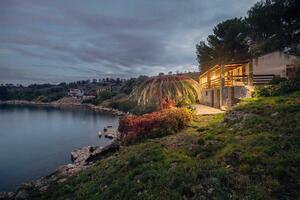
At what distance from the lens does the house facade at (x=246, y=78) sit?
20719mm

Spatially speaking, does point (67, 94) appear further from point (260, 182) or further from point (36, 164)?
point (260, 182)

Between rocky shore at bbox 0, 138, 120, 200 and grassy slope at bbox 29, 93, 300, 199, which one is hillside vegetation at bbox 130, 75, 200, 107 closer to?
rocky shore at bbox 0, 138, 120, 200

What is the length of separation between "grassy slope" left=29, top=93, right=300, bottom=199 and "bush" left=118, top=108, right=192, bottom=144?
3490 mm

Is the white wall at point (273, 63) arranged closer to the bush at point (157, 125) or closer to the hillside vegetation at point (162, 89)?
the hillside vegetation at point (162, 89)

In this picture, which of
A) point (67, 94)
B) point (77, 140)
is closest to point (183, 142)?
point (77, 140)

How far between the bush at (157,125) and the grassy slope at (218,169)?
11.5 feet

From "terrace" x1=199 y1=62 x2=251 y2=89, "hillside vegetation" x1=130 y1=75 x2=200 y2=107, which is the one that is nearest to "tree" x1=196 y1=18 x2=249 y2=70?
"terrace" x1=199 y1=62 x2=251 y2=89

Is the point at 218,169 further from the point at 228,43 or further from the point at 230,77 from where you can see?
the point at 228,43

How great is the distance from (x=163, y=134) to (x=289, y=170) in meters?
8.35

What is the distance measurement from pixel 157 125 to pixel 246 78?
12.0 m

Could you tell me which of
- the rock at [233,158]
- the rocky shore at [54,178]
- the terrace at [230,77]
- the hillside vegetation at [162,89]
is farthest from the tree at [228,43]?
the rock at [233,158]

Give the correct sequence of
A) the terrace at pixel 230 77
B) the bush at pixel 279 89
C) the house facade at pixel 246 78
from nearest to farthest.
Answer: the bush at pixel 279 89
the house facade at pixel 246 78
the terrace at pixel 230 77

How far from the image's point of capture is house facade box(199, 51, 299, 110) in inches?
816

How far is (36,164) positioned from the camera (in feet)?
76.5
